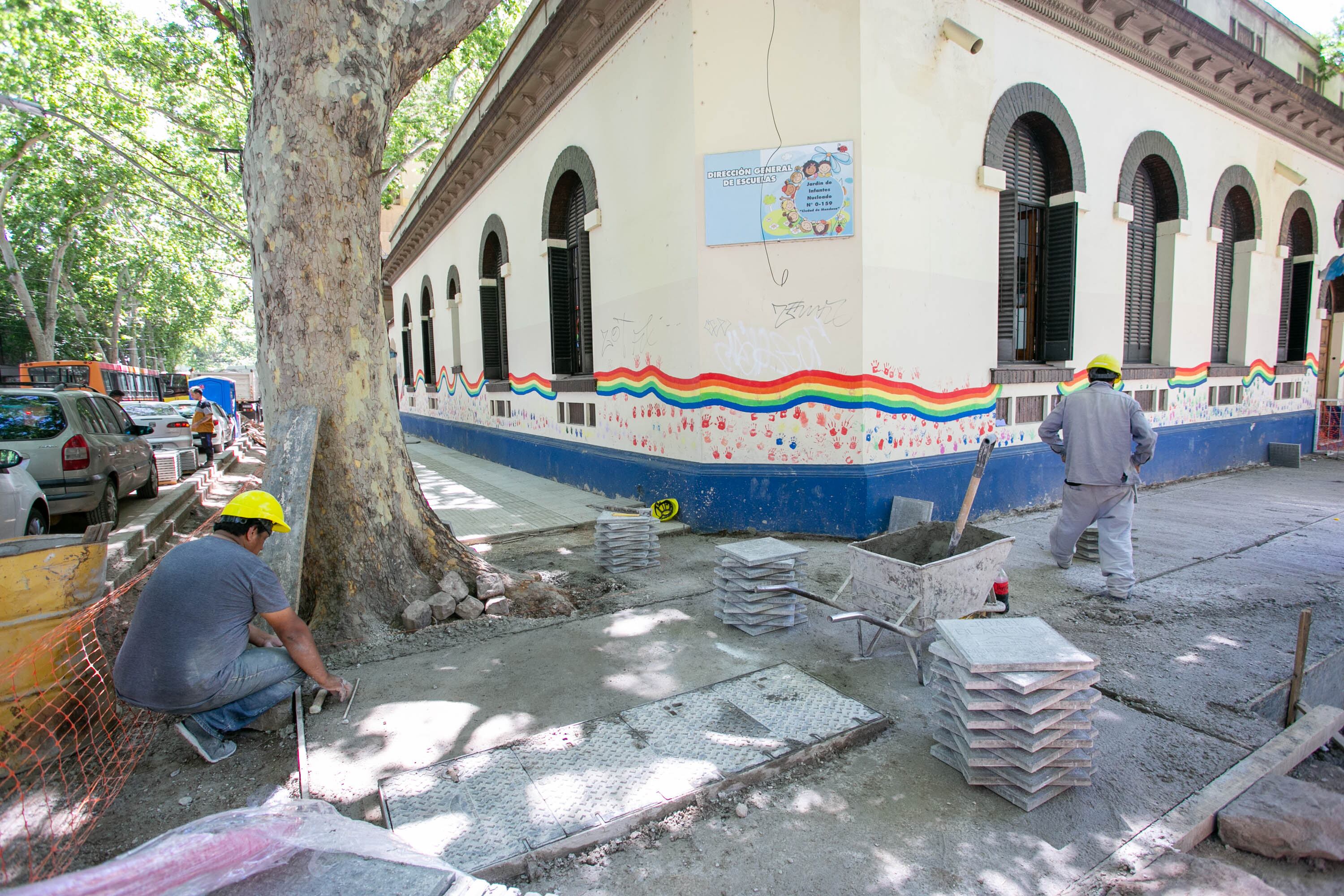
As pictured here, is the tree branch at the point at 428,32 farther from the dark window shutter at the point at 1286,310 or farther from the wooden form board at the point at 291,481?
the dark window shutter at the point at 1286,310

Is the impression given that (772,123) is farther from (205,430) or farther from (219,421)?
(219,421)

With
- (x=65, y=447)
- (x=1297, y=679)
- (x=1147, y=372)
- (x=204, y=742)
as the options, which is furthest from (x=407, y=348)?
(x=1297, y=679)

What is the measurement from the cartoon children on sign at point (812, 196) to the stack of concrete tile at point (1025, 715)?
505 cm

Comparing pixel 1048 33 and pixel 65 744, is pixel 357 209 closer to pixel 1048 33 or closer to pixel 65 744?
pixel 65 744

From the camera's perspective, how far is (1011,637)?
321 centimetres

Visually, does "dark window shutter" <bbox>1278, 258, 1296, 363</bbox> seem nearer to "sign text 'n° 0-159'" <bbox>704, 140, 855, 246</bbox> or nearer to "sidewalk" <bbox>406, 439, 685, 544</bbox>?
"sign text 'n° 0-159'" <bbox>704, 140, 855, 246</bbox>

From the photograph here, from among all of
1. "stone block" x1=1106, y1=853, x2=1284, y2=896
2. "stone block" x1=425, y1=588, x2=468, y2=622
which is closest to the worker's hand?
"stone block" x1=425, y1=588, x2=468, y2=622

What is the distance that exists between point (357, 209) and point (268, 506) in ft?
8.04

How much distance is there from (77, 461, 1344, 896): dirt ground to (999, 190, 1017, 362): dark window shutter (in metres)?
3.05

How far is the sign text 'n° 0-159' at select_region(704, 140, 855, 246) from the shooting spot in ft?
23.0

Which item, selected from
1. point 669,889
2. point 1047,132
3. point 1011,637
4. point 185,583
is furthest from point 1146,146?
point 185,583

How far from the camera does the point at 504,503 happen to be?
9570mm

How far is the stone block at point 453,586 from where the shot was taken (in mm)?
5133

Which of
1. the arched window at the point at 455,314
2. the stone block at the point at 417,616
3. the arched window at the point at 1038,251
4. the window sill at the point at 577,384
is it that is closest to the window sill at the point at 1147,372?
the arched window at the point at 1038,251
